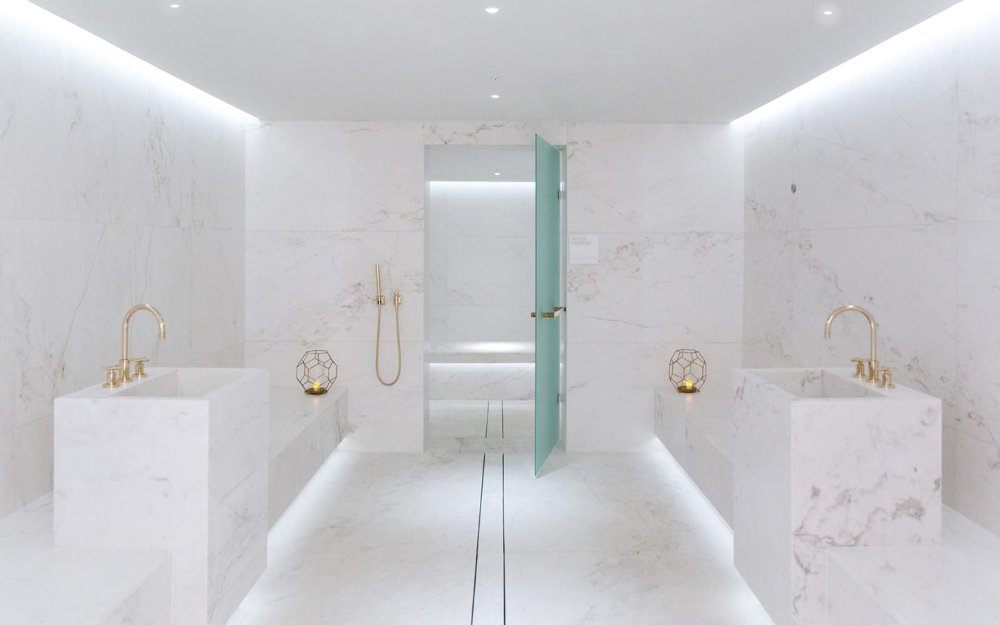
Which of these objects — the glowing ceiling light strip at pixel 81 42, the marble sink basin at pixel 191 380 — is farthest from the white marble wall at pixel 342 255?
the marble sink basin at pixel 191 380

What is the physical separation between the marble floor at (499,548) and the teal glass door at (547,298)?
31 cm

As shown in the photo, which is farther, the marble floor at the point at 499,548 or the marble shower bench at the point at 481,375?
the marble shower bench at the point at 481,375

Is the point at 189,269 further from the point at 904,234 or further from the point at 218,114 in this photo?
the point at 904,234

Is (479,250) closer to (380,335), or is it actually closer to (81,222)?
(380,335)

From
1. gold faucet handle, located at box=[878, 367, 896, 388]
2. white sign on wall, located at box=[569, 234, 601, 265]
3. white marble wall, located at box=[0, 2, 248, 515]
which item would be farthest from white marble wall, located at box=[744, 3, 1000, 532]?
white marble wall, located at box=[0, 2, 248, 515]

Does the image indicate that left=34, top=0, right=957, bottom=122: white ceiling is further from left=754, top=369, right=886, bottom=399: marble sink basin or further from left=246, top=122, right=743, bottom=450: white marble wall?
left=754, top=369, right=886, bottom=399: marble sink basin

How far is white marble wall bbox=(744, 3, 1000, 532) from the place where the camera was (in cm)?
236

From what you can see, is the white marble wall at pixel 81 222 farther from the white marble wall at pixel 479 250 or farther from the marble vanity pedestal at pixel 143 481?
the white marble wall at pixel 479 250

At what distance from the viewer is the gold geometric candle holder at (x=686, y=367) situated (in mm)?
4633

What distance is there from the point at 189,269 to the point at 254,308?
857mm

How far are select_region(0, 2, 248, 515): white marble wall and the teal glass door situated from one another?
1890 mm

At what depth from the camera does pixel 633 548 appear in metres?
3.08

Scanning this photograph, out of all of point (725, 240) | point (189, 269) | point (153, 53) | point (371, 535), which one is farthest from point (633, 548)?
point (153, 53)

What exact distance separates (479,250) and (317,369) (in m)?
2.96
